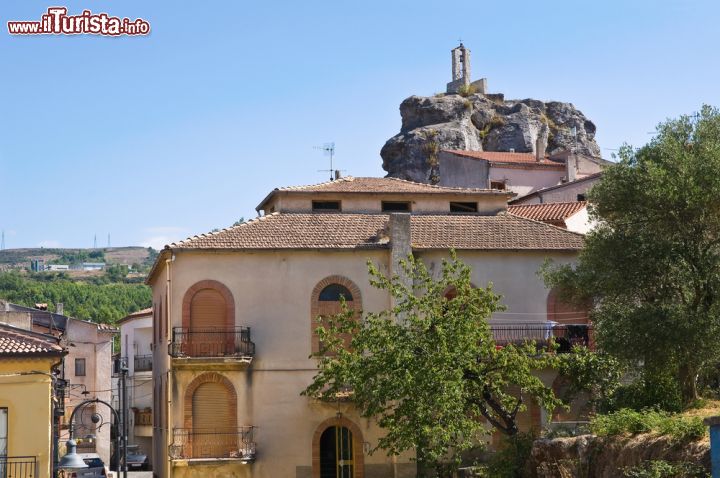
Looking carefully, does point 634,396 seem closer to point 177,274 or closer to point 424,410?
point 424,410

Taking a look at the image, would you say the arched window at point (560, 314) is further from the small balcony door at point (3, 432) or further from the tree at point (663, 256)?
the small balcony door at point (3, 432)

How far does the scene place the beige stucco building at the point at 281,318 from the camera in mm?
37031

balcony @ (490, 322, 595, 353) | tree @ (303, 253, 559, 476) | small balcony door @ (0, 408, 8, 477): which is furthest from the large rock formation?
small balcony door @ (0, 408, 8, 477)

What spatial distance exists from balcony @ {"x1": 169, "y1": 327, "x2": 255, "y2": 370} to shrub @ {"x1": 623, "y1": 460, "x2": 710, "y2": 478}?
15262 millimetres

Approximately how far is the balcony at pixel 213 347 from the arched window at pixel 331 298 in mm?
2217

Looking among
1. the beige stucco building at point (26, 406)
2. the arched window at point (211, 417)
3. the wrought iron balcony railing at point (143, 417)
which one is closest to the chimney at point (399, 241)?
the arched window at point (211, 417)

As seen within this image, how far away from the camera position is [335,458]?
37.8m

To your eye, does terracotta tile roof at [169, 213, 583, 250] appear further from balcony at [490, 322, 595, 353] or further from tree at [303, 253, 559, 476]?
tree at [303, 253, 559, 476]

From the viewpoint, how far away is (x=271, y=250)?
38.4 m

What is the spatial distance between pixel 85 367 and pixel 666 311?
4241 centimetres

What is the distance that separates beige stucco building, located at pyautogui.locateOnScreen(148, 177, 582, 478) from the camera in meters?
37.0

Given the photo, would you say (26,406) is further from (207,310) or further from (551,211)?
(551,211)

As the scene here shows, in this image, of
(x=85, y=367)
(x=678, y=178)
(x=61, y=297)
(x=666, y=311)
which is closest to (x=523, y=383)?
(x=666, y=311)

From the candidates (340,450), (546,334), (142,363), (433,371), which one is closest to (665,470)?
(433,371)
